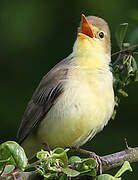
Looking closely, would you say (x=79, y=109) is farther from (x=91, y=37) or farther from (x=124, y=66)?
(x=91, y=37)

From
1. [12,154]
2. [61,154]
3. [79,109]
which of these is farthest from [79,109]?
[12,154]

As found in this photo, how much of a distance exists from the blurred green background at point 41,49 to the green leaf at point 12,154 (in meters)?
3.56

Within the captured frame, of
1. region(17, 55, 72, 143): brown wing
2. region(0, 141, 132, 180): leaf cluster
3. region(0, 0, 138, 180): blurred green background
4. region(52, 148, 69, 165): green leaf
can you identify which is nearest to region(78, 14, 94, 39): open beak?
region(17, 55, 72, 143): brown wing

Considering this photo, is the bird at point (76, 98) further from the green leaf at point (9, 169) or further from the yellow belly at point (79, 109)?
the green leaf at point (9, 169)

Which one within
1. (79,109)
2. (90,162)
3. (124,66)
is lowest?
(79,109)

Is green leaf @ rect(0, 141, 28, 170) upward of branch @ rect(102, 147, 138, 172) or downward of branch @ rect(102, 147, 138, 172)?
upward

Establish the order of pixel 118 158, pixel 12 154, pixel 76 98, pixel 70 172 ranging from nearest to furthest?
pixel 12 154
pixel 70 172
pixel 118 158
pixel 76 98

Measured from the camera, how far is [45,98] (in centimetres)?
497

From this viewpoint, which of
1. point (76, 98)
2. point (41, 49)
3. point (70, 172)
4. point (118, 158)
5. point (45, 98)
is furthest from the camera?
point (41, 49)

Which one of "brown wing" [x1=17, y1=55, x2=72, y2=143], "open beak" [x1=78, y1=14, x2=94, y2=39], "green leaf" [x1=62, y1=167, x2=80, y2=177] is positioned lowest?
Answer: "brown wing" [x1=17, y1=55, x2=72, y2=143]

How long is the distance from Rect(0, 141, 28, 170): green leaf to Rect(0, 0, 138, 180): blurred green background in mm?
3558

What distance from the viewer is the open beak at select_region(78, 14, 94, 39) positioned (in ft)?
16.2

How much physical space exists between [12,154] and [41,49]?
4.01 meters

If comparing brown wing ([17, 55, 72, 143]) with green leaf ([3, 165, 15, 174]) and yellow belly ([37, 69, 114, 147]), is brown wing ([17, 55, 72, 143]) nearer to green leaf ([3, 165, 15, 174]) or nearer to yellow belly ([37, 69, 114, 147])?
A: yellow belly ([37, 69, 114, 147])
